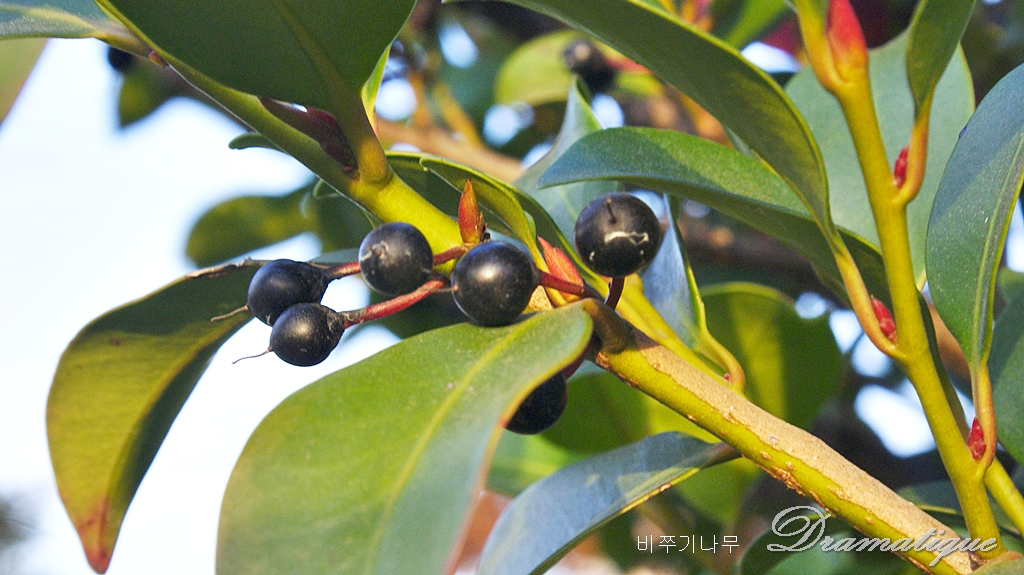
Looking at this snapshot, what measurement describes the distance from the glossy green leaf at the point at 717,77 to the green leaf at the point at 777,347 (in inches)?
17.1

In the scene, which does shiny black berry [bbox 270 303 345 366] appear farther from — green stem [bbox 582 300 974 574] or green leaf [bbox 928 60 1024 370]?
green leaf [bbox 928 60 1024 370]

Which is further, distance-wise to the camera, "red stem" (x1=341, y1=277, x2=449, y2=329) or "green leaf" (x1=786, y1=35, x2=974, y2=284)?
"green leaf" (x1=786, y1=35, x2=974, y2=284)

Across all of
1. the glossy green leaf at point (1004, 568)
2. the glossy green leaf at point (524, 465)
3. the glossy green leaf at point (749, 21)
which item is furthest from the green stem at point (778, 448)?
the glossy green leaf at point (749, 21)

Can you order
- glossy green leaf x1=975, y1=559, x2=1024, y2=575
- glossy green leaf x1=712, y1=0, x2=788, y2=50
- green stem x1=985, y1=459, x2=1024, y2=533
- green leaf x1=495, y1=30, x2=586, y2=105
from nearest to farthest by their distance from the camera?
glossy green leaf x1=975, y1=559, x2=1024, y2=575, green stem x1=985, y1=459, x2=1024, y2=533, glossy green leaf x1=712, y1=0, x2=788, y2=50, green leaf x1=495, y1=30, x2=586, y2=105

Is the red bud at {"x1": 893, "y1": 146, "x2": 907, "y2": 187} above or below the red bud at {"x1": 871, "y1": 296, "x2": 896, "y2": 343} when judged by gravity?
above

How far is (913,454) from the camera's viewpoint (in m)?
1.31

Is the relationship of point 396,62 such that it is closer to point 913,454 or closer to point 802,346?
point 802,346

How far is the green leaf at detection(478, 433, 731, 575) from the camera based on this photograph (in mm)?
611

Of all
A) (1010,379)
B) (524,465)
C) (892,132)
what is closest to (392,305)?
(1010,379)

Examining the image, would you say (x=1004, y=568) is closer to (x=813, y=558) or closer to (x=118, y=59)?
(x=813, y=558)

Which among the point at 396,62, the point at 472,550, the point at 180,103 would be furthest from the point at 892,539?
the point at 472,550

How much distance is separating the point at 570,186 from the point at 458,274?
13.8 inches

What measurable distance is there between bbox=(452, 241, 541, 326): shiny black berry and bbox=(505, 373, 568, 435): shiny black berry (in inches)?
3.5

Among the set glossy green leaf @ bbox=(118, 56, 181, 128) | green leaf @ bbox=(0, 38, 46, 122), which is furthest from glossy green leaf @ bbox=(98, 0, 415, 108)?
glossy green leaf @ bbox=(118, 56, 181, 128)
